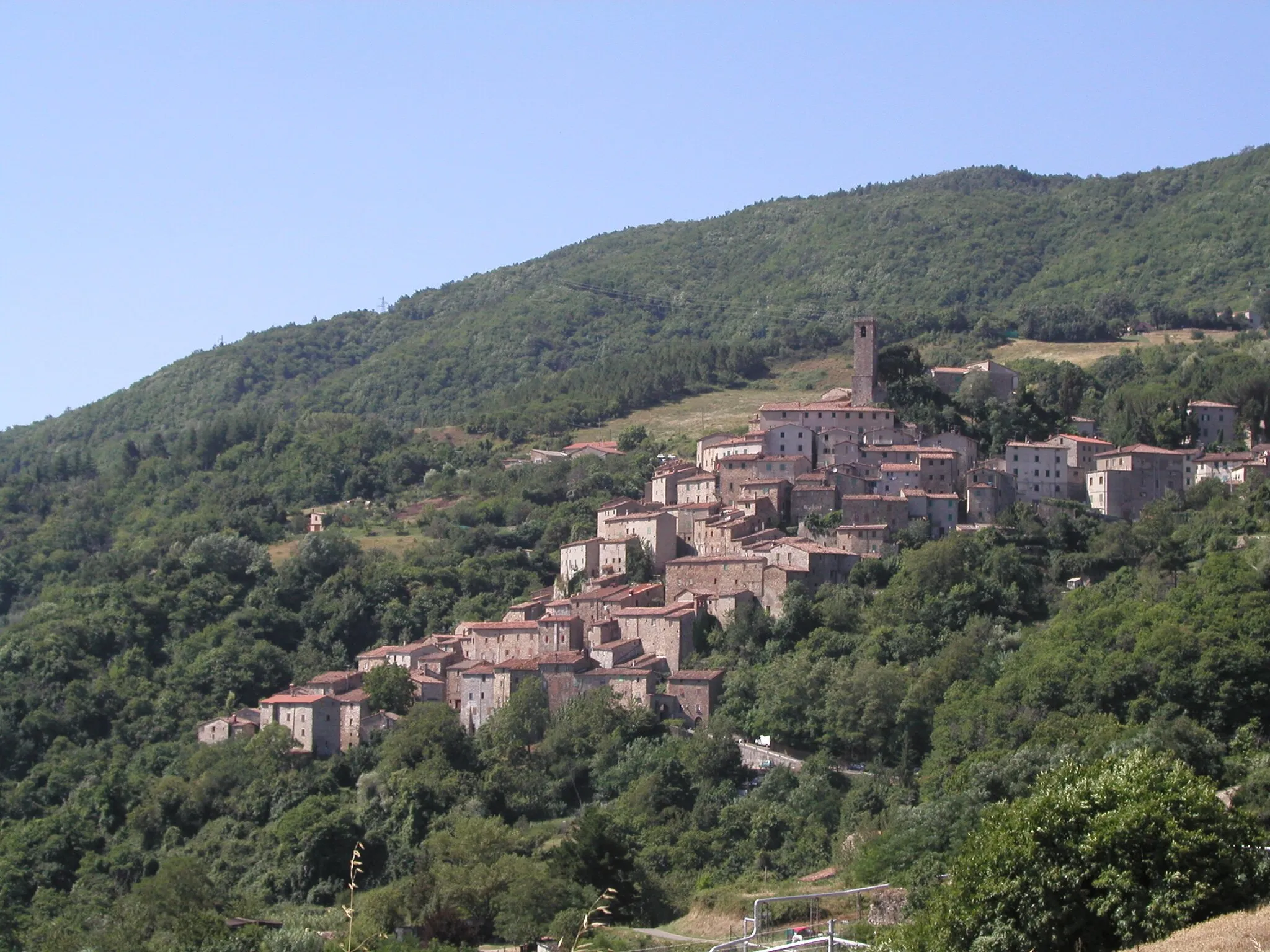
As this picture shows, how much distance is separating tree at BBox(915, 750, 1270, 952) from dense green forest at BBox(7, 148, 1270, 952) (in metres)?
0.04

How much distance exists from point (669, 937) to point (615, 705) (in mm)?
13544

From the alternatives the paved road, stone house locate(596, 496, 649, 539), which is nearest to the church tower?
stone house locate(596, 496, 649, 539)

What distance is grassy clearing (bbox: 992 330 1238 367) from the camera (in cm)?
8844

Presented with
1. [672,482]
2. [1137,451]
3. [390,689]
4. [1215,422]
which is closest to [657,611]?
[390,689]

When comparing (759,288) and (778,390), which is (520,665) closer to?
(778,390)

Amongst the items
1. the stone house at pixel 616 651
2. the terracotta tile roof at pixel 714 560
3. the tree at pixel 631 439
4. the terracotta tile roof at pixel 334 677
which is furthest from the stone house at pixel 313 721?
the tree at pixel 631 439

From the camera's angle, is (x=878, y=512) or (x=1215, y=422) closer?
(x=878, y=512)

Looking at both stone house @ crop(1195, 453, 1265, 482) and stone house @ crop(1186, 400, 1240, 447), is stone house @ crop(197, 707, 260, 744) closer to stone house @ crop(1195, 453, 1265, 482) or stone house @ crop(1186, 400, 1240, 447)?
stone house @ crop(1195, 453, 1265, 482)

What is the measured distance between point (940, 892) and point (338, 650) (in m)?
40.6

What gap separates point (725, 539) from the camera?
195ft

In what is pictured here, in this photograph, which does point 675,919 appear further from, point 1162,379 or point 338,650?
point 1162,379

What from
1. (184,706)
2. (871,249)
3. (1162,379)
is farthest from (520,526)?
(871,249)

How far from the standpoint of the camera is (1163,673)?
47688 mm

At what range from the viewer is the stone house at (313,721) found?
189ft
